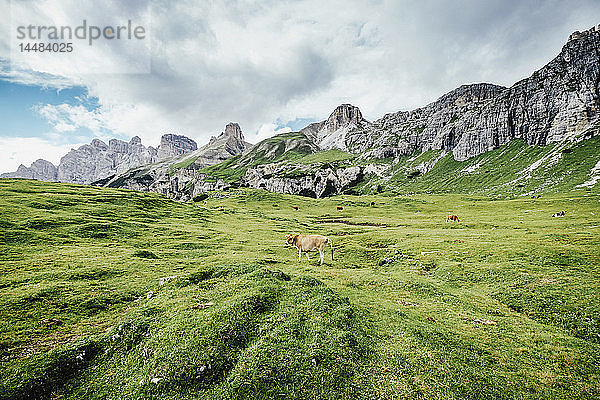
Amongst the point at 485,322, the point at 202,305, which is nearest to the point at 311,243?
the point at 202,305

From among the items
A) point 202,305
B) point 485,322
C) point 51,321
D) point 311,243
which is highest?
point 311,243

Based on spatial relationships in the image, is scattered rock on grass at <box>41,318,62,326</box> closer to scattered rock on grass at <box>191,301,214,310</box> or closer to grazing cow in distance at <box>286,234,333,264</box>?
scattered rock on grass at <box>191,301,214,310</box>

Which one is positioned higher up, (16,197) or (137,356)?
(16,197)

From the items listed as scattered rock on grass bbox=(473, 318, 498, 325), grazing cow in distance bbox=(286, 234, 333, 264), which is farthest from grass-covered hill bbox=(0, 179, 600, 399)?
grazing cow in distance bbox=(286, 234, 333, 264)

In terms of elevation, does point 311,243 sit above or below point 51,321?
above

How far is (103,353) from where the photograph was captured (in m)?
13.0

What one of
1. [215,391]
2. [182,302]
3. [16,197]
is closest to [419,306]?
[215,391]

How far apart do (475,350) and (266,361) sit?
451 inches

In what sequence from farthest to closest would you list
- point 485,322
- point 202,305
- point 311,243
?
point 311,243, point 485,322, point 202,305

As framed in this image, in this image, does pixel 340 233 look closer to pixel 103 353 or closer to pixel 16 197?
pixel 103 353

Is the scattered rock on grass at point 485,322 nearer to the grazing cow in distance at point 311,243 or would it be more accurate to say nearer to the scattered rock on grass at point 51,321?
the grazing cow in distance at point 311,243

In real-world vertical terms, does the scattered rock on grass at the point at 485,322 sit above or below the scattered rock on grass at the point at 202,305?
below

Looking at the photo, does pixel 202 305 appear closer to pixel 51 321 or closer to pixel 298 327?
pixel 298 327

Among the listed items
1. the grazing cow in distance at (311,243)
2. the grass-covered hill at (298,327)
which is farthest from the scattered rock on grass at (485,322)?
the grazing cow in distance at (311,243)
